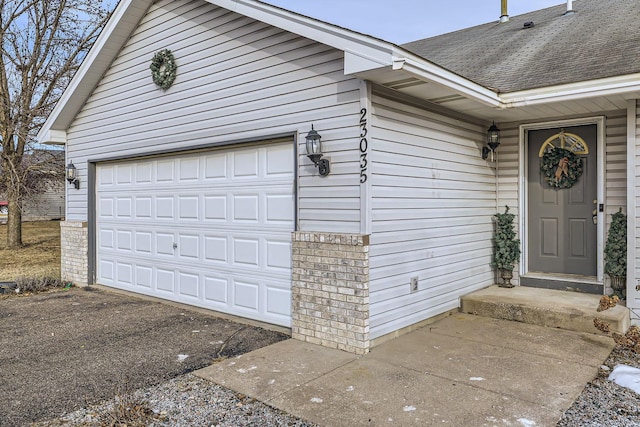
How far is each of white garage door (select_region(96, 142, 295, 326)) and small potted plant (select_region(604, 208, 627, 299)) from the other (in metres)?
3.64

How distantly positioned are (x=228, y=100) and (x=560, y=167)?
13.9 ft

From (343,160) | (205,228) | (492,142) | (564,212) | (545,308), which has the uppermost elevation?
(492,142)

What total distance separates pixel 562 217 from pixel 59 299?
23.7ft

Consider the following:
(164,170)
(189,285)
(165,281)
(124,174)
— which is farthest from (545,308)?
(124,174)

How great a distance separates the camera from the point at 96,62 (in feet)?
24.2

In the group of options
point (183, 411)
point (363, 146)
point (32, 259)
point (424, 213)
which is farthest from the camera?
point (32, 259)

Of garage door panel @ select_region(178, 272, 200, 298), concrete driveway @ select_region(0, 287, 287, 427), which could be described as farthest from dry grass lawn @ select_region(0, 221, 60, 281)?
garage door panel @ select_region(178, 272, 200, 298)

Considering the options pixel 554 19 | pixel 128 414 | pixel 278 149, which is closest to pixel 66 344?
pixel 128 414

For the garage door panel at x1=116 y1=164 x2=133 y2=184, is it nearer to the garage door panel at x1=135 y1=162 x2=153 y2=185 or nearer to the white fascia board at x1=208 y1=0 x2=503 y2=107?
the garage door panel at x1=135 y1=162 x2=153 y2=185

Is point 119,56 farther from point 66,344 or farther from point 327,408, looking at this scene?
point 327,408

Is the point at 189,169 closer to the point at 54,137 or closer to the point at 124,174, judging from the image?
the point at 124,174

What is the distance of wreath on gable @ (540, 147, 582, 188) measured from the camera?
5.88 m

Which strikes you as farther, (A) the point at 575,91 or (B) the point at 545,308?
(B) the point at 545,308

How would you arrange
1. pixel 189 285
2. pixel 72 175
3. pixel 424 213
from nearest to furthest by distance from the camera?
1. pixel 424 213
2. pixel 189 285
3. pixel 72 175
